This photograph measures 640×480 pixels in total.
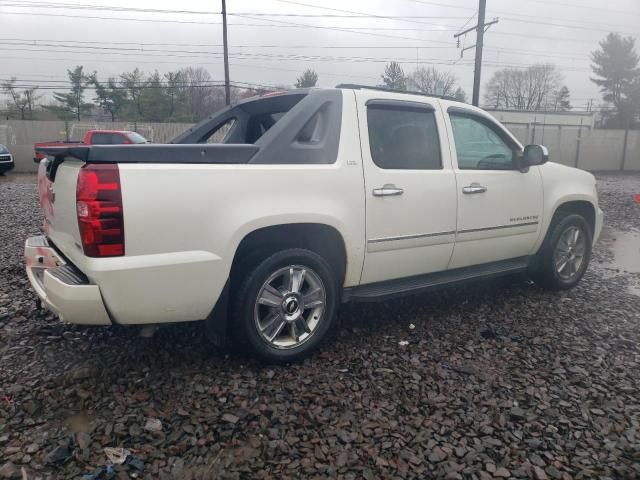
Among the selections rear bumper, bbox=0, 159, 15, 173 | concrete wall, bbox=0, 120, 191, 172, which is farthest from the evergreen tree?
rear bumper, bbox=0, 159, 15, 173

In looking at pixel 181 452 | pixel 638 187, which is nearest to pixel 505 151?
pixel 181 452

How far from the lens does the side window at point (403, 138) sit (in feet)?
11.6

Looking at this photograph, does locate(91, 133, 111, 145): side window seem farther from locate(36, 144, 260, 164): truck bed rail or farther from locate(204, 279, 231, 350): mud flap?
locate(204, 279, 231, 350): mud flap

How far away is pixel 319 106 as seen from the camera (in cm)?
334

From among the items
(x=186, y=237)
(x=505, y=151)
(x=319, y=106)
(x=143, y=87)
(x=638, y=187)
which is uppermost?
(x=143, y=87)

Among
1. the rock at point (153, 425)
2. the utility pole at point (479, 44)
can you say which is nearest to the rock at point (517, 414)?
the rock at point (153, 425)

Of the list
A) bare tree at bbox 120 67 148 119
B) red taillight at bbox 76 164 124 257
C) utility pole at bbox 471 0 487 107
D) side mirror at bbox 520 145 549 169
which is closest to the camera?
red taillight at bbox 76 164 124 257

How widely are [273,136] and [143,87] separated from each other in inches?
1525

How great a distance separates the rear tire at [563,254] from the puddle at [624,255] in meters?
0.68

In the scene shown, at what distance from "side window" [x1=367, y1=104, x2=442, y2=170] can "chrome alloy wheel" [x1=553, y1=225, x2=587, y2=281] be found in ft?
6.14

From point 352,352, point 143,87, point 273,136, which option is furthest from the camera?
point 143,87

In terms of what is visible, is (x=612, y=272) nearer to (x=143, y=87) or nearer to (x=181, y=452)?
(x=181, y=452)

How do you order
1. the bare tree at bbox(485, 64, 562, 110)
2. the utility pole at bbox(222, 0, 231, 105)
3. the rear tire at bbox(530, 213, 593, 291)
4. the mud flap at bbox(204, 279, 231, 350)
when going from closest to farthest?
the mud flap at bbox(204, 279, 231, 350), the rear tire at bbox(530, 213, 593, 291), the utility pole at bbox(222, 0, 231, 105), the bare tree at bbox(485, 64, 562, 110)

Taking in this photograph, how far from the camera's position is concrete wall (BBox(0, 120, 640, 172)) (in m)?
23.5
